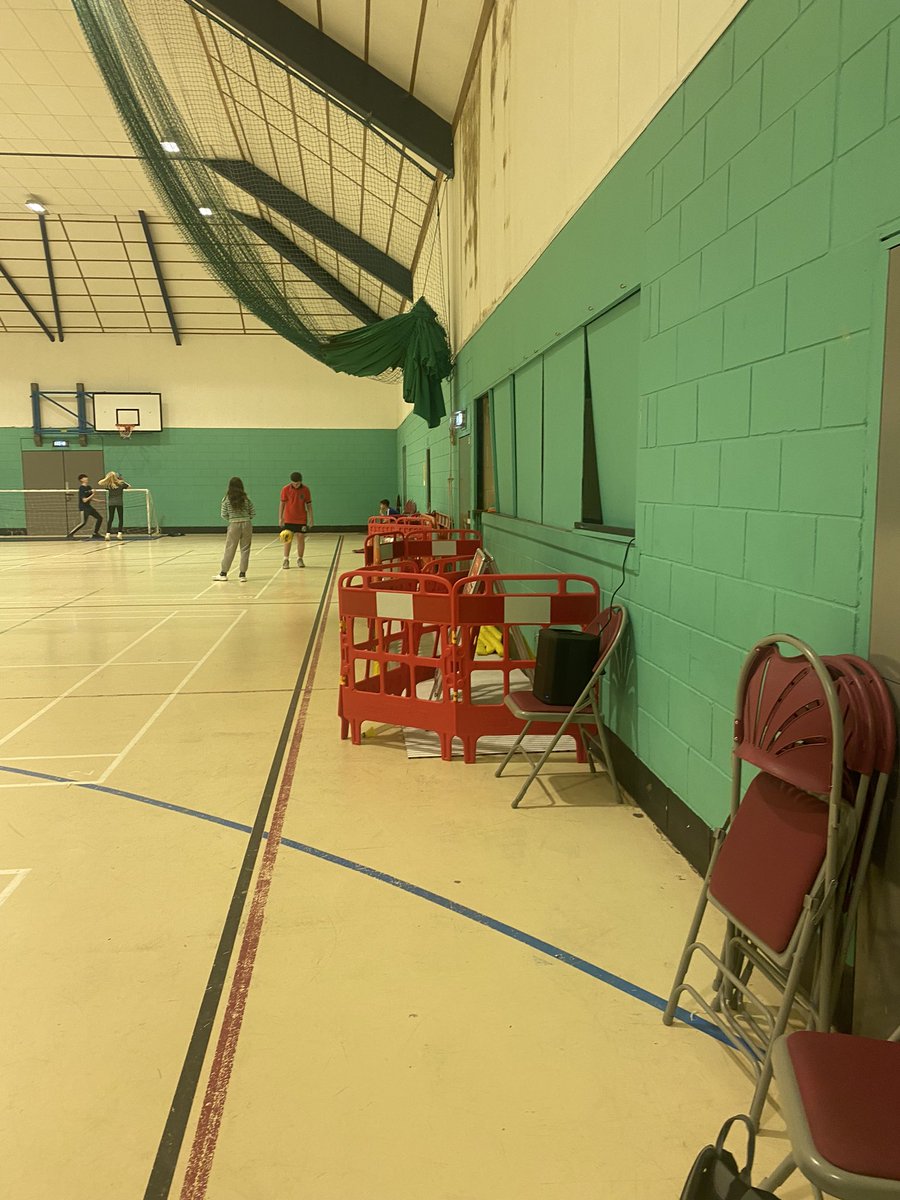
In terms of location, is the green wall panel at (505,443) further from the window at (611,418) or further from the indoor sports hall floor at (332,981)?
the indoor sports hall floor at (332,981)

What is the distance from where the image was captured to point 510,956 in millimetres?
2682

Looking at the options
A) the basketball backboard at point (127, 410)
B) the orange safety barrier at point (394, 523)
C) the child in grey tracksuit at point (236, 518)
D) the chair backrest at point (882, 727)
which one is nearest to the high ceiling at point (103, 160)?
the basketball backboard at point (127, 410)

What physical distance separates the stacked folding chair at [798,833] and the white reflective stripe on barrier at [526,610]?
2.28 metres

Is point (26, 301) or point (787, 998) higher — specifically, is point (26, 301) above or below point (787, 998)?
above

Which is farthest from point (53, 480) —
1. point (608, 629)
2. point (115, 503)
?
point (608, 629)

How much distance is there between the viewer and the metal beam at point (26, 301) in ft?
64.7

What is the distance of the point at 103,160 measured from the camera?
15.0m

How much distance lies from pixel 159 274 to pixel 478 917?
2048cm

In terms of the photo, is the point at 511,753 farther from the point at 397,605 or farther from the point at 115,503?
the point at 115,503

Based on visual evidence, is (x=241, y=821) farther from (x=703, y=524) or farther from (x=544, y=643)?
(x=703, y=524)

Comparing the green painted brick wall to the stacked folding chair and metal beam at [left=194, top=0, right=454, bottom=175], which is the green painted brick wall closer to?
metal beam at [left=194, top=0, right=454, bottom=175]

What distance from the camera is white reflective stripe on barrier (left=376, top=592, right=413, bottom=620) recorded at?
15.7ft

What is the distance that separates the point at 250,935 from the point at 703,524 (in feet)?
7.34

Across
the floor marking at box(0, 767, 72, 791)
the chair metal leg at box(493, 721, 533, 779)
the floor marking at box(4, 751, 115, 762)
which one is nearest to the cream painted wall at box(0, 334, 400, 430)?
the floor marking at box(4, 751, 115, 762)
